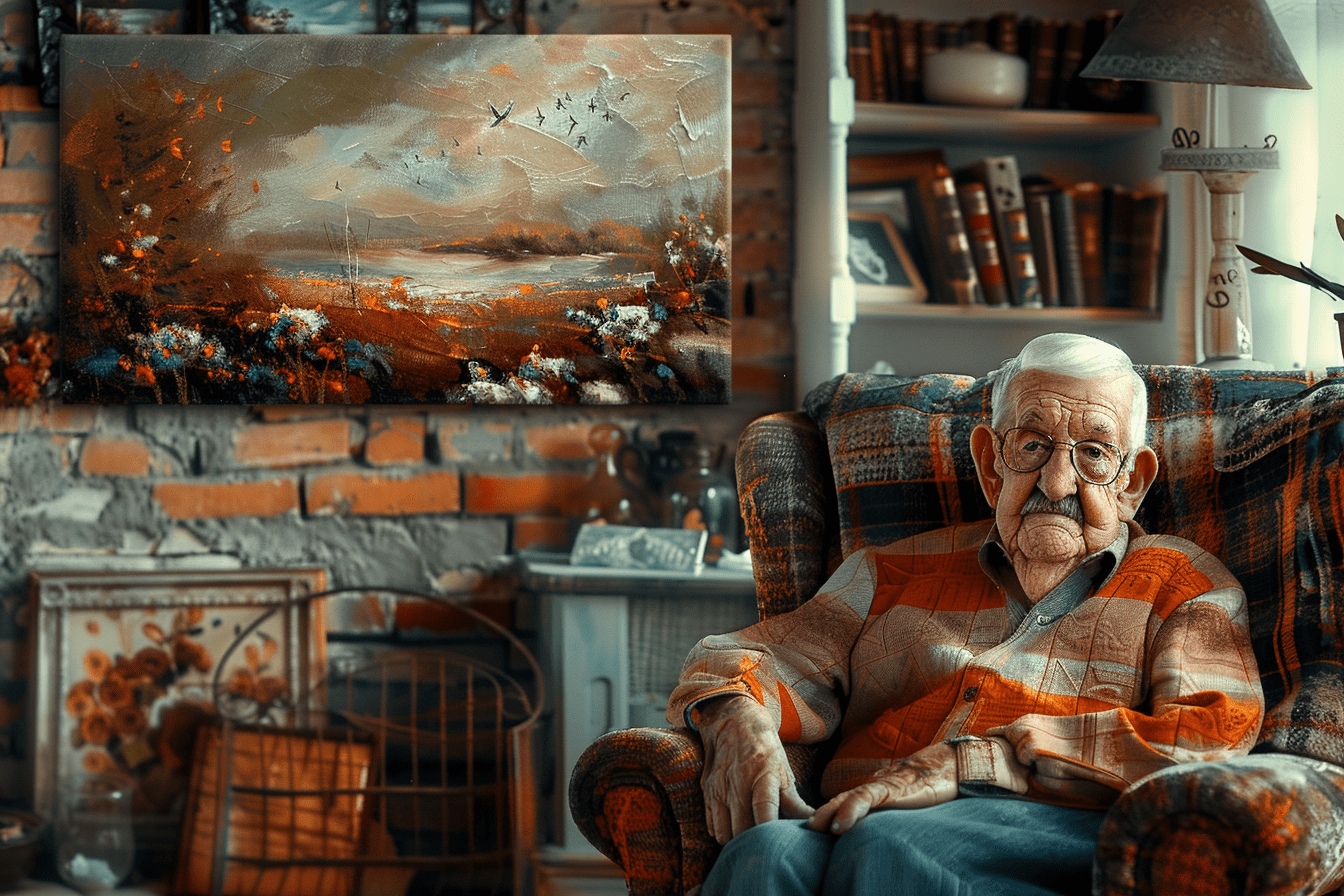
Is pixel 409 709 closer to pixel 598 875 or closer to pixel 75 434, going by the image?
pixel 598 875

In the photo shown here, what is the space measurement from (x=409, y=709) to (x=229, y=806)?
0.38 meters

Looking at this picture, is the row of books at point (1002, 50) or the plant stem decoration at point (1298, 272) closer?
the plant stem decoration at point (1298, 272)

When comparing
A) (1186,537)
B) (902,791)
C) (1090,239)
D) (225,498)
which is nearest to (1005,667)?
(902,791)

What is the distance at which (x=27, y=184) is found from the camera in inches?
91.4

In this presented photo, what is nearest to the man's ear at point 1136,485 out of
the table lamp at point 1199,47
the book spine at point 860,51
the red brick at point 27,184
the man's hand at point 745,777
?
the man's hand at point 745,777

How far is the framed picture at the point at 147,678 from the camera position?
2.32 m

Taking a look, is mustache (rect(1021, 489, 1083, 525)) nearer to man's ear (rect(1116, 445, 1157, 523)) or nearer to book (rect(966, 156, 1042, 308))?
man's ear (rect(1116, 445, 1157, 523))

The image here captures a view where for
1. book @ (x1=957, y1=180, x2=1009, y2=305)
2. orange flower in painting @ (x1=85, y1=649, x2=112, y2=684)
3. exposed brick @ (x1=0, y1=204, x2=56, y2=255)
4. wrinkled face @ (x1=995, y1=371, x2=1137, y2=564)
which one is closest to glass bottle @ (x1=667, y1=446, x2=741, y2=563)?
book @ (x1=957, y1=180, x2=1009, y2=305)

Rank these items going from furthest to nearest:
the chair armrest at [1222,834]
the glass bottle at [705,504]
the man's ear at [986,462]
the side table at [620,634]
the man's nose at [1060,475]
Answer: the glass bottle at [705,504] → the side table at [620,634] → the man's ear at [986,462] → the man's nose at [1060,475] → the chair armrest at [1222,834]

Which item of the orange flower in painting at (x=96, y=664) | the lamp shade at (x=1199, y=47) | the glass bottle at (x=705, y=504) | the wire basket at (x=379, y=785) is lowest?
the wire basket at (x=379, y=785)

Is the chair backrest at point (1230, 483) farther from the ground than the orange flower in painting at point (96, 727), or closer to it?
farther from the ground

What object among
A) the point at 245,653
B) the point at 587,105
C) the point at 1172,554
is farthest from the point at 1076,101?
the point at 245,653

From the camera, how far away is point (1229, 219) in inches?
76.6

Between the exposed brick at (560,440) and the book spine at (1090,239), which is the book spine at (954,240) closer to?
the book spine at (1090,239)
